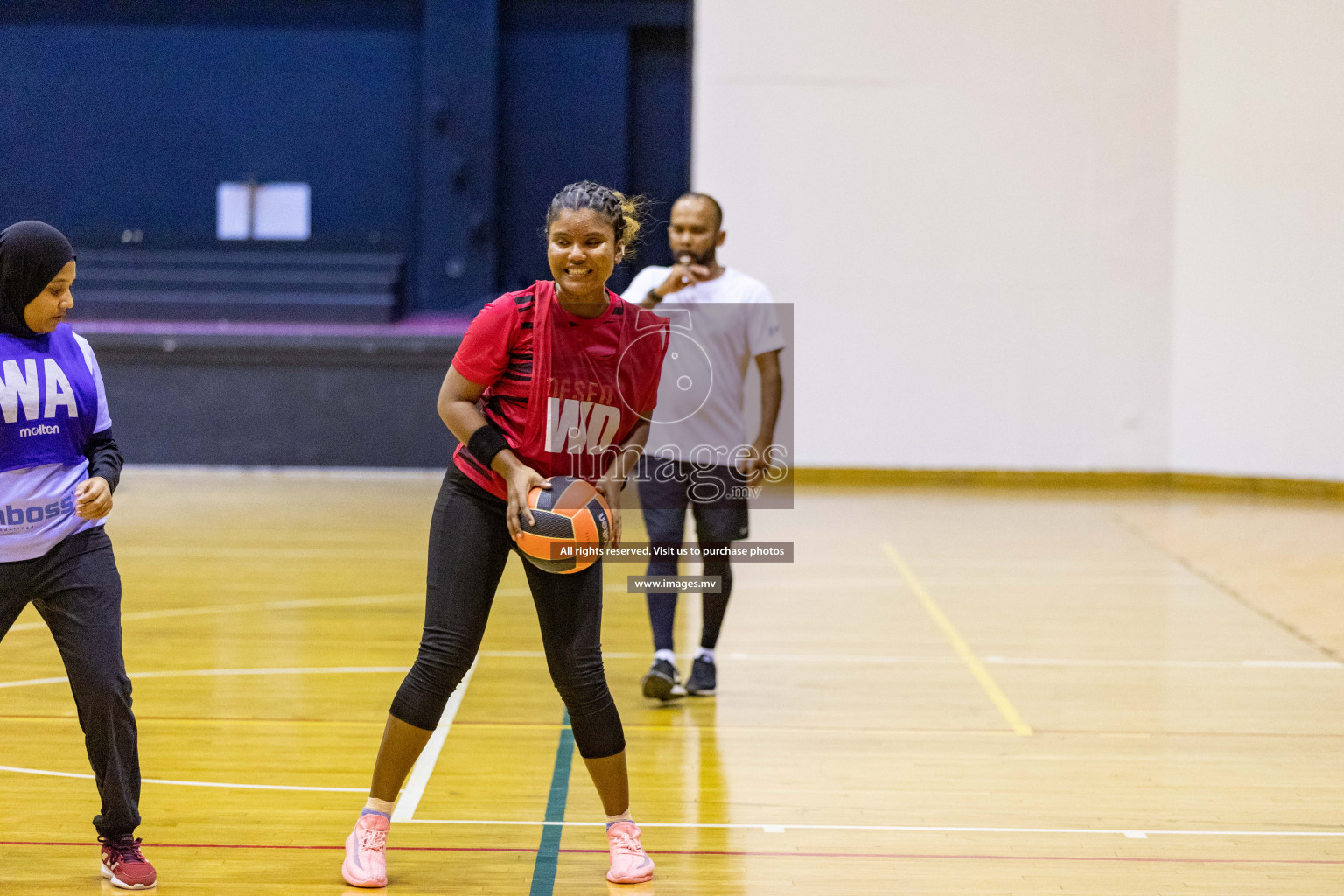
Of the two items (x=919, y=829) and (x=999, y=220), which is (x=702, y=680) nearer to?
(x=919, y=829)

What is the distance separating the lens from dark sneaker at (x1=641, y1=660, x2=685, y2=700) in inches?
169

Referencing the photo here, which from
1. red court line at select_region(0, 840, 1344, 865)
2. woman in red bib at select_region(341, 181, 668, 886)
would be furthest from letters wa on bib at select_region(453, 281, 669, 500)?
red court line at select_region(0, 840, 1344, 865)

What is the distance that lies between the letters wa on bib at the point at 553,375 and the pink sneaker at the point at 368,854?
78 centimetres

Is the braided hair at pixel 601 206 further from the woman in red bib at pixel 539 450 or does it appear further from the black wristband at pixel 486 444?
the black wristband at pixel 486 444

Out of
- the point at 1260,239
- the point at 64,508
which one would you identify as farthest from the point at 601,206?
the point at 1260,239

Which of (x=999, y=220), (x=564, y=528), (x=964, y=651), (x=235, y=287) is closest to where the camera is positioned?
(x=564, y=528)

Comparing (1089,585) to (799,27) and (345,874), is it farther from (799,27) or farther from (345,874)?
(799,27)

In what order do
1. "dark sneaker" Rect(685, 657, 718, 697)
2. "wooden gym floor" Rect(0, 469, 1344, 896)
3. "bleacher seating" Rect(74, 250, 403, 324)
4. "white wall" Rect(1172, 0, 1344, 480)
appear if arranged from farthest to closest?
1. "bleacher seating" Rect(74, 250, 403, 324)
2. "white wall" Rect(1172, 0, 1344, 480)
3. "dark sneaker" Rect(685, 657, 718, 697)
4. "wooden gym floor" Rect(0, 469, 1344, 896)

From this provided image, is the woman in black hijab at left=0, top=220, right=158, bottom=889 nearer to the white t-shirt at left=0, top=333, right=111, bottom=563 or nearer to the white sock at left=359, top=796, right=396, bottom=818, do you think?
the white t-shirt at left=0, top=333, right=111, bottom=563

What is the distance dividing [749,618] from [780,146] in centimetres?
547

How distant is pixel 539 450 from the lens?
2680mm

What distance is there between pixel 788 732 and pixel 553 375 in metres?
1.84

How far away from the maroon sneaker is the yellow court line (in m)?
2.58

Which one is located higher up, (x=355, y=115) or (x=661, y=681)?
(x=355, y=115)
